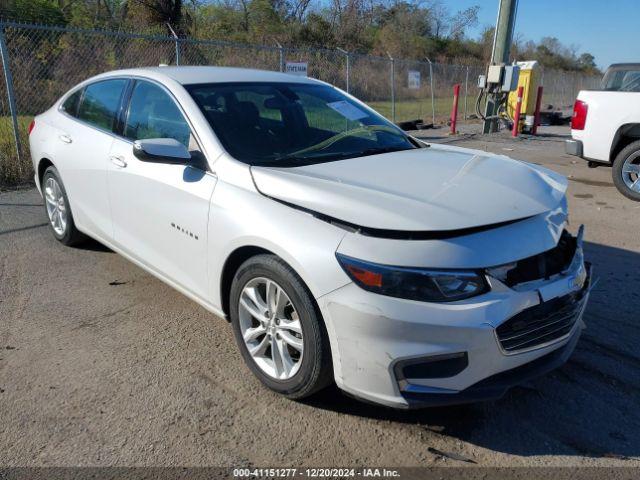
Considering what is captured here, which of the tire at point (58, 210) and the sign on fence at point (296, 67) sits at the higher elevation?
the sign on fence at point (296, 67)

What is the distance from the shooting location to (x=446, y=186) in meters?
2.86

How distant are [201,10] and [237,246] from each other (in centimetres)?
3516

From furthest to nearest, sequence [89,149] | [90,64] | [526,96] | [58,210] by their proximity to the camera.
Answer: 1. [526,96]
2. [90,64]
3. [58,210]
4. [89,149]

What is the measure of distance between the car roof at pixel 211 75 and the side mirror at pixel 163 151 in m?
0.68

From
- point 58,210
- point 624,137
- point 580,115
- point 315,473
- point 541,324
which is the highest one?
point 580,115

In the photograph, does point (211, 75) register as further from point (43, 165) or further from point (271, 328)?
point (43, 165)

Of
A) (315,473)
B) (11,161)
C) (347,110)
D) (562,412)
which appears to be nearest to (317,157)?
(347,110)

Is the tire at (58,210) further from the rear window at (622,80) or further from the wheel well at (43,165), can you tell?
the rear window at (622,80)

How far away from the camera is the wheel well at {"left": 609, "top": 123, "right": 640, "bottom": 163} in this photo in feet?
24.7

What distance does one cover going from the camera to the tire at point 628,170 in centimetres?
751

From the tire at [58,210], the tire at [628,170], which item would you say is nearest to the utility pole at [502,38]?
the tire at [628,170]

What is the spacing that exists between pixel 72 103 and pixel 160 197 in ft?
7.09

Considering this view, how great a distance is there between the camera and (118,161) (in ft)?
12.8

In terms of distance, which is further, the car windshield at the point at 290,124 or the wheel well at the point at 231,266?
the car windshield at the point at 290,124
